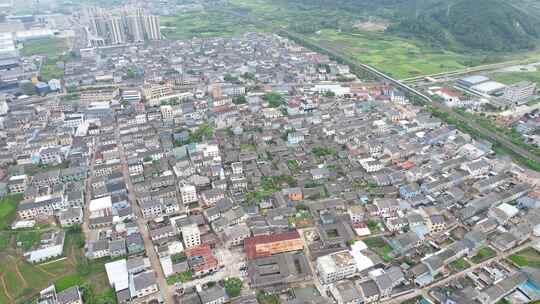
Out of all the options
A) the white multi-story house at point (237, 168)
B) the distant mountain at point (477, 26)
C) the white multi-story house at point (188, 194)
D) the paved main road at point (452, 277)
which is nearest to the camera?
the paved main road at point (452, 277)

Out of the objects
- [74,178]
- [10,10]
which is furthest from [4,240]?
[10,10]

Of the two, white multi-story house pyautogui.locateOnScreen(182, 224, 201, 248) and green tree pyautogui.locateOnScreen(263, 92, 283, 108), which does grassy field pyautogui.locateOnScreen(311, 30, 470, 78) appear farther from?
white multi-story house pyautogui.locateOnScreen(182, 224, 201, 248)

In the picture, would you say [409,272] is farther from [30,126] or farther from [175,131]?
[30,126]

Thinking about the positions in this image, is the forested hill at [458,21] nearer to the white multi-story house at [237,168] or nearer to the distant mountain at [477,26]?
the distant mountain at [477,26]

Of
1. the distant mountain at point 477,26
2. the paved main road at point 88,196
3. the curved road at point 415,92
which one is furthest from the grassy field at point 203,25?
the paved main road at point 88,196

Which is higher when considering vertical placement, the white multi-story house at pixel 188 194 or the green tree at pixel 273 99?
the green tree at pixel 273 99

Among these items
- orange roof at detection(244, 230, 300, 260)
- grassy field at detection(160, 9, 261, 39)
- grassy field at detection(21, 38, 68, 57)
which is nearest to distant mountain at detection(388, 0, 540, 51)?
grassy field at detection(160, 9, 261, 39)

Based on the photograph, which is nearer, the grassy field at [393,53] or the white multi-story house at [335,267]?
the white multi-story house at [335,267]
